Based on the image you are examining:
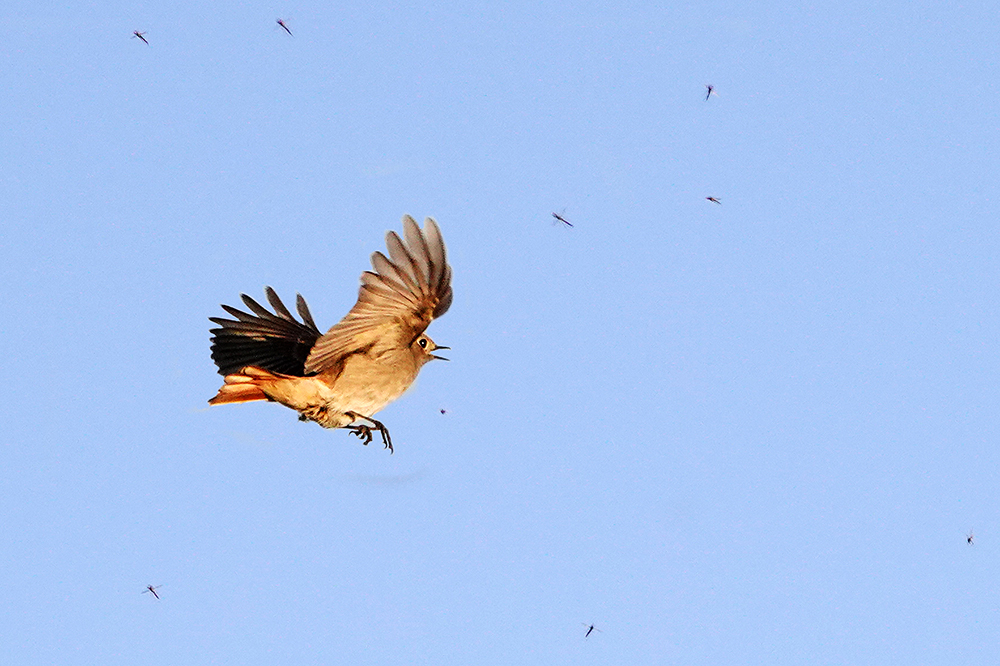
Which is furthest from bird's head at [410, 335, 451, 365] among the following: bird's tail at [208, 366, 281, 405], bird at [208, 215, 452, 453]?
bird's tail at [208, 366, 281, 405]

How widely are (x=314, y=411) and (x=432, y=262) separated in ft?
10.2

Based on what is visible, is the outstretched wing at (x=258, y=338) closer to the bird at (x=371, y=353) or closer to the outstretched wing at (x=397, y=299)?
the bird at (x=371, y=353)

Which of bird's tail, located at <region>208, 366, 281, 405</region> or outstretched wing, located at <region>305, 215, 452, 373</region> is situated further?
bird's tail, located at <region>208, 366, 281, 405</region>

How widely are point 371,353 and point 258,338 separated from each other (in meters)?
3.12

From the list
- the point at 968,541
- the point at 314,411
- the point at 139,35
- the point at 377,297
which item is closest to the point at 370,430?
the point at 314,411

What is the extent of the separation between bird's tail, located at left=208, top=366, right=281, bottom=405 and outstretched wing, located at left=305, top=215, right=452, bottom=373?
576mm

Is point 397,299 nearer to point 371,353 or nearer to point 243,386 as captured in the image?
point 371,353

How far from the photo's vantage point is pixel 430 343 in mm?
23469

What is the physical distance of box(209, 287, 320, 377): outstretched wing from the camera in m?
24.4

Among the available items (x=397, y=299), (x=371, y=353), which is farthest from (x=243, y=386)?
(x=397, y=299)

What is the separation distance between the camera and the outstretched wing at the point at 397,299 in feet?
66.5

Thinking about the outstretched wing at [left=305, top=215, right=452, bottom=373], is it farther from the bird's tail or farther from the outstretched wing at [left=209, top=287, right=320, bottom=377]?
the outstretched wing at [left=209, top=287, right=320, bottom=377]

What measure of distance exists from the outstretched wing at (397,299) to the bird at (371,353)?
1 centimetres

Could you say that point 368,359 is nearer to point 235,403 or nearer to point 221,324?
point 235,403
